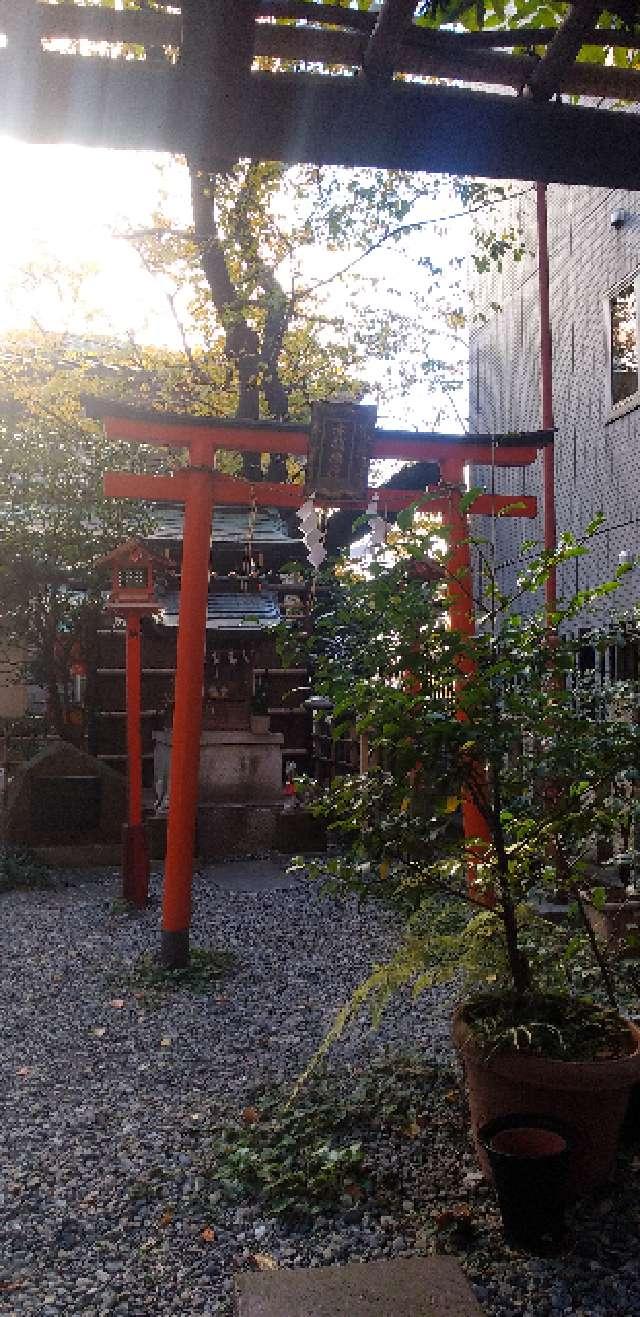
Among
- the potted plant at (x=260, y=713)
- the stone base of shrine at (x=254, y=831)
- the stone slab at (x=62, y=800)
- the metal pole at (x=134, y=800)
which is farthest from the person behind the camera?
the potted plant at (x=260, y=713)

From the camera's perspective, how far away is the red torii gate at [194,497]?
7359 millimetres

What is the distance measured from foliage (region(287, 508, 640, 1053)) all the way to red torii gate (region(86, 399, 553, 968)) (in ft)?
9.31

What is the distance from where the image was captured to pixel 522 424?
13.9m

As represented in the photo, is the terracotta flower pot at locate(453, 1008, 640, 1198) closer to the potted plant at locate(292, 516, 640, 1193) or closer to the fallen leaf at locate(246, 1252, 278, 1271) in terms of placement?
the potted plant at locate(292, 516, 640, 1193)

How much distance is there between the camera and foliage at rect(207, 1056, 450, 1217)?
3857 mm

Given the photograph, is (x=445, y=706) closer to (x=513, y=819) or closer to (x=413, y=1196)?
(x=513, y=819)

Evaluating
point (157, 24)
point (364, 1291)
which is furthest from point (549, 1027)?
point (157, 24)

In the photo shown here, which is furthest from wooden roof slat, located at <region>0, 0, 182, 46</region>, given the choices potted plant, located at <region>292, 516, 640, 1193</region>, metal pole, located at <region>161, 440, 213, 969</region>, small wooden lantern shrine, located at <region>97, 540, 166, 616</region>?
small wooden lantern shrine, located at <region>97, 540, 166, 616</region>

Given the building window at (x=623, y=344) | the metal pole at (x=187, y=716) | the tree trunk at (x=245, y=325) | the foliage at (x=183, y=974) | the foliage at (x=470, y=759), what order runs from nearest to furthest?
the foliage at (x=470, y=759)
the foliage at (x=183, y=974)
the metal pole at (x=187, y=716)
the building window at (x=623, y=344)
the tree trunk at (x=245, y=325)

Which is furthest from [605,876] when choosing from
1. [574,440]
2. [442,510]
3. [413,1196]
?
[574,440]

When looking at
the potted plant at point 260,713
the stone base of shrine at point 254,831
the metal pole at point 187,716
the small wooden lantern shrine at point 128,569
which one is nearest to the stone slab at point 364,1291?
the metal pole at point 187,716

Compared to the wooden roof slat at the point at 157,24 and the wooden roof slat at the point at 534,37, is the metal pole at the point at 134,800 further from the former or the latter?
the wooden roof slat at the point at 534,37

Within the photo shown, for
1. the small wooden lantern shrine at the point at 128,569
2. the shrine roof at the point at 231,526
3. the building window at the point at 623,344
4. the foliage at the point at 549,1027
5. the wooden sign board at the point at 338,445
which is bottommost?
the foliage at the point at 549,1027

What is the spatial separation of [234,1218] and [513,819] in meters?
1.84
